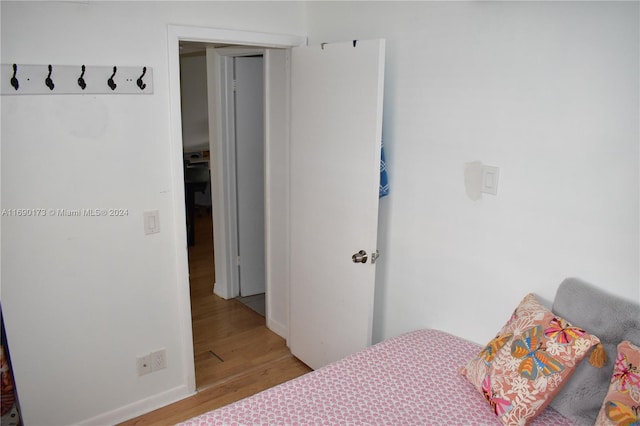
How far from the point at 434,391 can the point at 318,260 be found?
1.18 meters

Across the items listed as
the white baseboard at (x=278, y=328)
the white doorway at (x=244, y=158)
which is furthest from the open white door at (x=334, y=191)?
the white doorway at (x=244, y=158)

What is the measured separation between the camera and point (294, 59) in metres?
2.80

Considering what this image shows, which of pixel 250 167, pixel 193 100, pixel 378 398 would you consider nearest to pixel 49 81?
pixel 378 398

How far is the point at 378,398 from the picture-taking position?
178 cm

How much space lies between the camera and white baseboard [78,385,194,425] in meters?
2.54

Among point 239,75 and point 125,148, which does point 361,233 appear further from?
point 239,75

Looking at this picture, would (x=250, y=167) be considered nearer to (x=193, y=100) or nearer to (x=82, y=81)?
(x=82, y=81)

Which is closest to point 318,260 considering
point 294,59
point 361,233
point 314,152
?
point 361,233

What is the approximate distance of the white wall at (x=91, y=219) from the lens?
212cm

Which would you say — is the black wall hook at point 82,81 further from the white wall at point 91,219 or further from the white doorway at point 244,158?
the white doorway at point 244,158

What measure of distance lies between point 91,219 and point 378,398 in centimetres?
153

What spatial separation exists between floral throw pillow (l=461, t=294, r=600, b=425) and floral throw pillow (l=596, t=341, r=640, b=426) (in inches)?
3.4

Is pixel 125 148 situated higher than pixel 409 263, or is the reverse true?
pixel 125 148

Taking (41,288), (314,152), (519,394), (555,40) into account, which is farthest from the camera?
(314,152)
